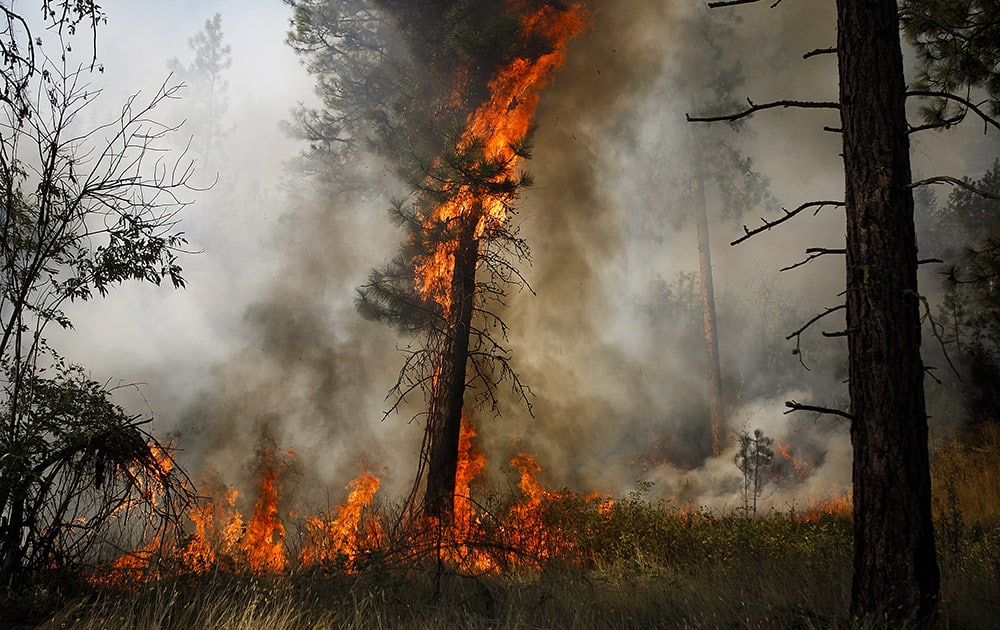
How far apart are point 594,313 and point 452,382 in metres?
9.33

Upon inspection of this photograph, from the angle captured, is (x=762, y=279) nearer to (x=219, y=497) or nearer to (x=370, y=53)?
(x=370, y=53)

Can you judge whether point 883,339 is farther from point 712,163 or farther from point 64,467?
point 712,163

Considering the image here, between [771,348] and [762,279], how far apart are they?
1.97 meters

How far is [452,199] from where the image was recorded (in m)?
9.40

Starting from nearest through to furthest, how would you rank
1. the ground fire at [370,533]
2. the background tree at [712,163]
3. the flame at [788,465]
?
the ground fire at [370,533] < the flame at [788,465] < the background tree at [712,163]

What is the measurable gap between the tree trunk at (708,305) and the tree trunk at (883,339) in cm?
1202

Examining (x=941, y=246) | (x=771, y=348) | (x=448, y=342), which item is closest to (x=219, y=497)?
(x=448, y=342)

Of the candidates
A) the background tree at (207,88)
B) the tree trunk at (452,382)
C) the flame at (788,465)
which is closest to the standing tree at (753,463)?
the flame at (788,465)

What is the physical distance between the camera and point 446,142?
897cm

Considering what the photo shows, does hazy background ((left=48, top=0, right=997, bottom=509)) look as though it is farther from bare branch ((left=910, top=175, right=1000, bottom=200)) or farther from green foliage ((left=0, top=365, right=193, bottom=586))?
bare branch ((left=910, top=175, right=1000, bottom=200))

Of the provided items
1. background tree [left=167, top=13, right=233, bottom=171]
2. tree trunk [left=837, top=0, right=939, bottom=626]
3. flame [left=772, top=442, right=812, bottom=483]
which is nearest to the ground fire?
flame [left=772, top=442, right=812, bottom=483]

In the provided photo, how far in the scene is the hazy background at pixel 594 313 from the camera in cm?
1445

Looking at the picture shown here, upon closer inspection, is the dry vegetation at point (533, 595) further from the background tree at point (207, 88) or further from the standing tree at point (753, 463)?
the background tree at point (207, 88)

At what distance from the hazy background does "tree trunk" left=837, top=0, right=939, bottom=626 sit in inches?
399
